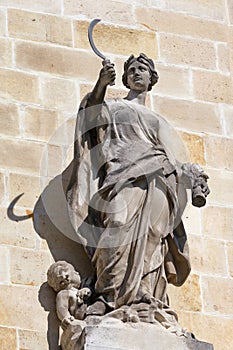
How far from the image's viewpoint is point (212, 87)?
7.65m

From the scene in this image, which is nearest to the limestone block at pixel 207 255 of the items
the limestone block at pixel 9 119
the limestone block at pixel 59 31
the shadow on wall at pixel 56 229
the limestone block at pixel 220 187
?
the limestone block at pixel 220 187

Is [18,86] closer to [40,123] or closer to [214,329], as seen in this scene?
[40,123]

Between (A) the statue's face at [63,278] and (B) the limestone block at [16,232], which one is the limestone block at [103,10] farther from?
(A) the statue's face at [63,278]

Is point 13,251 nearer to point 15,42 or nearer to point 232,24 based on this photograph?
point 15,42

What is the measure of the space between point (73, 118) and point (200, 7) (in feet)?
3.96

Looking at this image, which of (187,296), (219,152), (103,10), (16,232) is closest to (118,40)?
(103,10)

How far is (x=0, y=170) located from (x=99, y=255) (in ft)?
2.60

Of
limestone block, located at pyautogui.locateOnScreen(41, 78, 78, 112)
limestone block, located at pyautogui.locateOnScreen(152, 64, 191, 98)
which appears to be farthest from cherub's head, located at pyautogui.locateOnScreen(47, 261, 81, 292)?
limestone block, located at pyautogui.locateOnScreen(152, 64, 191, 98)

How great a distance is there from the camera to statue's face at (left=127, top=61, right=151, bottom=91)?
694 centimetres

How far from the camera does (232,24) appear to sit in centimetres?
796

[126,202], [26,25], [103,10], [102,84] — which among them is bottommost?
[126,202]

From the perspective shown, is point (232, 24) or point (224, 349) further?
point (232, 24)

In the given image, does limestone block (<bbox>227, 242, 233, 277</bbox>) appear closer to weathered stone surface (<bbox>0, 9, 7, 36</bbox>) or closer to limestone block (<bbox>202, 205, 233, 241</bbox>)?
limestone block (<bbox>202, 205, 233, 241</bbox>)

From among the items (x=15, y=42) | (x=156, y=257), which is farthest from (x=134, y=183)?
(x=15, y=42)
